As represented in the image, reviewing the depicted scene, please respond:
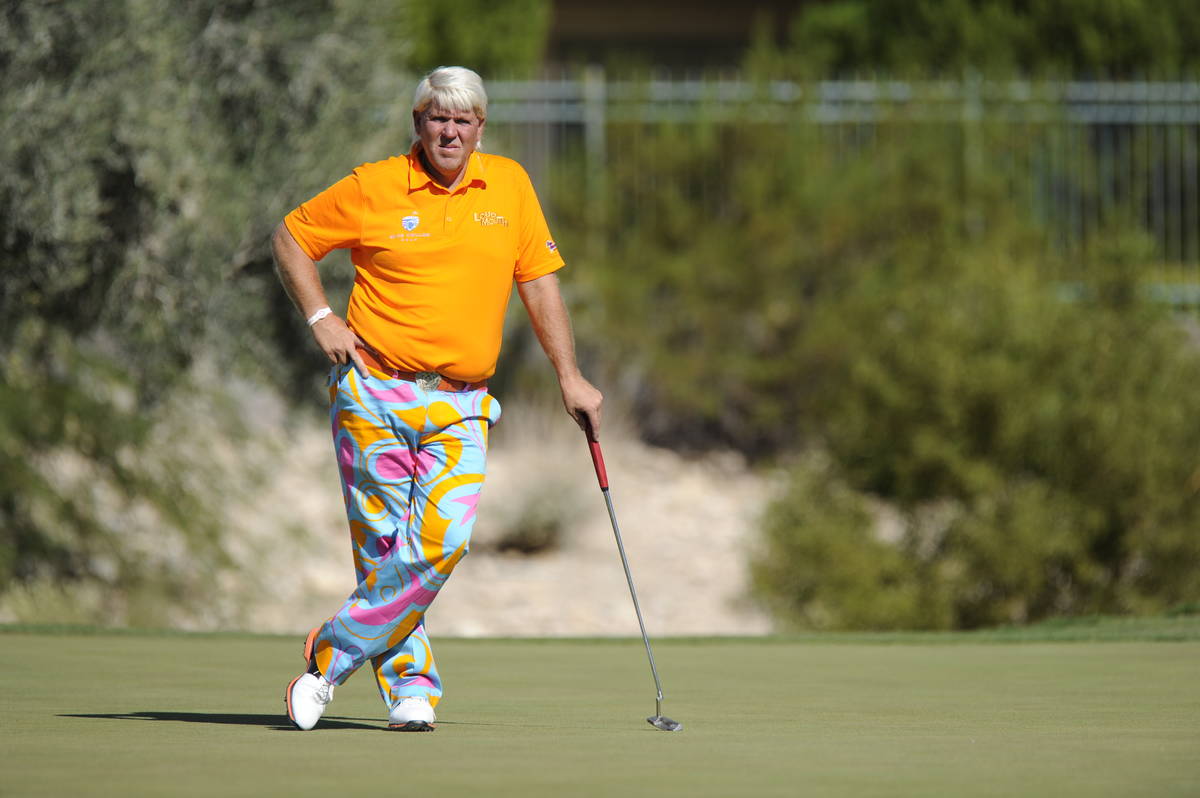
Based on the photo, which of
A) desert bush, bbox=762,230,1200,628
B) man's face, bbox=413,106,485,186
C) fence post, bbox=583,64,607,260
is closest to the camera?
man's face, bbox=413,106,485,186

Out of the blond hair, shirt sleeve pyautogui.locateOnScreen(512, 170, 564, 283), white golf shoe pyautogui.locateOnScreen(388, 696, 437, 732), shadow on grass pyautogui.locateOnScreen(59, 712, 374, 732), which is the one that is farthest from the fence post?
white golf shoe pyautogui.locateOnScreen(388, 696, 437, 732)

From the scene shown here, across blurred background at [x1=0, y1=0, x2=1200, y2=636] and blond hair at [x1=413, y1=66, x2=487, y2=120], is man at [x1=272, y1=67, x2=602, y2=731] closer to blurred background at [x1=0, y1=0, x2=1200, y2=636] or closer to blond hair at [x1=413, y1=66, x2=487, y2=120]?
blond hair at [x1=413, y1=66, x2=487, y2=120]

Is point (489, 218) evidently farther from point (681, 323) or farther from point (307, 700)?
point (681, 323)

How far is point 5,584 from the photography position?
13398 millimetres

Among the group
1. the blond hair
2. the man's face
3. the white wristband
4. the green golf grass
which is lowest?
the green golf grass

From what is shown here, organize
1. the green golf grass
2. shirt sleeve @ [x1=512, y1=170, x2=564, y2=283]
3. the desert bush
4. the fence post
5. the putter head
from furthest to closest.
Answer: the fence post < the desert bush < shirt sleeve @ [x1=512, y1=170, x2=564, y2=283] < the putter head < the green golf grass

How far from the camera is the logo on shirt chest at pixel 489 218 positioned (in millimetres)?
5277

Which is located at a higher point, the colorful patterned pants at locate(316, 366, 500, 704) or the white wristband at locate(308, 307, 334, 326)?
the white wristband at locate(308, 307, 334, 326)

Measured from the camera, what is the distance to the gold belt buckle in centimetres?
520

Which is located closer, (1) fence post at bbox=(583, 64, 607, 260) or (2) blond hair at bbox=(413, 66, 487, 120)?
(2) blond hair at bbox=(413, 66, 487, 120)

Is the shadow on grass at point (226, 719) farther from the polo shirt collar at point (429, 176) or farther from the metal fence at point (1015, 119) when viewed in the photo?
the metal fence at point (1015, 119)

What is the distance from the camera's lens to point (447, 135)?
5.21 m

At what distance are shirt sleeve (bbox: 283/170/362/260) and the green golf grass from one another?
4.22 feet

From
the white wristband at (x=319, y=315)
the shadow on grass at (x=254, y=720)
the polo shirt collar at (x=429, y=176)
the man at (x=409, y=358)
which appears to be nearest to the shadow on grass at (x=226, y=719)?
the shadow on grass at (x=254, y=720)
